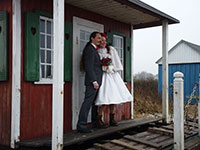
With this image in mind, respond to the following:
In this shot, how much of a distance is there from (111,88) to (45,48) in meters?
1.69

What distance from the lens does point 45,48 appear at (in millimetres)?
5473

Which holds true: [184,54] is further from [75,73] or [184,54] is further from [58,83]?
[58,83]

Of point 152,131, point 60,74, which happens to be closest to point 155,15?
point 152,131

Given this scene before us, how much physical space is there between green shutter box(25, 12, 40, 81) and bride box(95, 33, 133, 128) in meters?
1.47

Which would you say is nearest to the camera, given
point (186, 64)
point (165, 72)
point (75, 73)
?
point (75, 73)

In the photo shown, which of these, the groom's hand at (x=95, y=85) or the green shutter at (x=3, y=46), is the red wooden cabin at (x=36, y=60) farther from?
the groom's hand at (x=95, y=85)

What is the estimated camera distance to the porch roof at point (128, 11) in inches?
234

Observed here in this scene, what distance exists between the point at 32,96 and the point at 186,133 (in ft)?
11.4

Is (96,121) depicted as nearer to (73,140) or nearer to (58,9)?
(73,140)

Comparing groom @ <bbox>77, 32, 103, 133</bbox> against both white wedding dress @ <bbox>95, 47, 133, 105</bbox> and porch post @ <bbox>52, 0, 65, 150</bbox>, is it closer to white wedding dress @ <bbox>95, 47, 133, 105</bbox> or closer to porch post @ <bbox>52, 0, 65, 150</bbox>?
white wedding dress @ <bbox>95, 47, 133, 105</bbox>

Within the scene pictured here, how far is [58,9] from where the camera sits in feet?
14.1

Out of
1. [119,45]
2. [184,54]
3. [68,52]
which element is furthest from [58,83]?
[184,54]

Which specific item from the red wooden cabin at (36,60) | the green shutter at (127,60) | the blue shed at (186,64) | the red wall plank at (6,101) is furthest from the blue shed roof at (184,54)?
the red wall plank at (6,101)

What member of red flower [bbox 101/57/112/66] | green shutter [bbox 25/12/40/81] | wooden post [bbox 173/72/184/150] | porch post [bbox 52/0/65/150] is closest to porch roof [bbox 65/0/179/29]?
green shutter [bbox 25/12/40/81]
